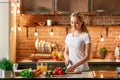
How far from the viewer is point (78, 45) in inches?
184

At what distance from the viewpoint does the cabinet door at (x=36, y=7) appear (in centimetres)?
673

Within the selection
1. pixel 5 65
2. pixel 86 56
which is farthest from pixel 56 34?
pixel 5 65

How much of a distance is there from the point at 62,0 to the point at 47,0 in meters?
0.30

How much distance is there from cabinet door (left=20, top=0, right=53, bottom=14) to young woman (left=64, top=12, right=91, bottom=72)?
82.4 inches

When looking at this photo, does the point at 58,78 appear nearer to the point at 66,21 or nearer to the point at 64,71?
the point at 64,71

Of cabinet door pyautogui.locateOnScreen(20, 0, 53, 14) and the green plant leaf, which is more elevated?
cabinet door pyautogui.locateOnScreen(20, 0, 53, 14)

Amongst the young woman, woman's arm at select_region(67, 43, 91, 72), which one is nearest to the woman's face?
the young woman

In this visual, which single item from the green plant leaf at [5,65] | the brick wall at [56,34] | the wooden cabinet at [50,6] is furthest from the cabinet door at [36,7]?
the green plant leaf at [5,65]

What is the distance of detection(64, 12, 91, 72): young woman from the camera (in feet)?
14.8

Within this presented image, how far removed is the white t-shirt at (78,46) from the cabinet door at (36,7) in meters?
2.11

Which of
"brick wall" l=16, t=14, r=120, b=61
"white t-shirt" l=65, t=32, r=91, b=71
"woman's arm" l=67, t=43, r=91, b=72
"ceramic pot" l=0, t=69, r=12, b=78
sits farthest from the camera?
"brick wall" l=16, t=14, r=120, b=61

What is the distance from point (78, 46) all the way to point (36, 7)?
2334mm

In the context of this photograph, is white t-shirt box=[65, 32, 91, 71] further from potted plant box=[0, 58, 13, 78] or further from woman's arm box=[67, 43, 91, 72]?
potted plant box=[0, 58, 13, 78]

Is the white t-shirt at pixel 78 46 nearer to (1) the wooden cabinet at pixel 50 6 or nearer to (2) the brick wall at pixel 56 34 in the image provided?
(1) the wooden cabinet at pixel 50 6
